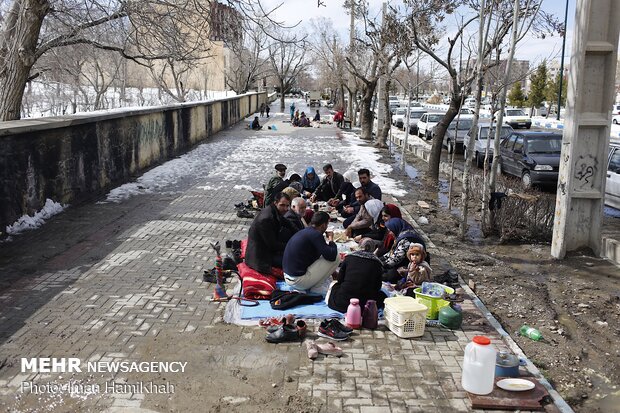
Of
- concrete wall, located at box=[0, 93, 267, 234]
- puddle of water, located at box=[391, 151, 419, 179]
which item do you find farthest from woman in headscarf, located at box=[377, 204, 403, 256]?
puddle of water, located at box=[391, 151, 419, 179]

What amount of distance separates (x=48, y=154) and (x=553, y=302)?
9.14m

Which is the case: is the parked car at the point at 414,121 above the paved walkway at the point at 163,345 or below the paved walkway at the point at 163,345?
above

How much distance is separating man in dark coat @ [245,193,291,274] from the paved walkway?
74 cm

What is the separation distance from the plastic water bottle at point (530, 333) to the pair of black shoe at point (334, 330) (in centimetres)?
204

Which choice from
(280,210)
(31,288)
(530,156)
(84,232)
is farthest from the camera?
(530,156)

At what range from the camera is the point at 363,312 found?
19.4ft

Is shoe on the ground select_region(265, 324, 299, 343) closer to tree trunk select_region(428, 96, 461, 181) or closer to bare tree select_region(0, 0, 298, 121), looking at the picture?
bare tree select_region(0, 0, 298, 121)

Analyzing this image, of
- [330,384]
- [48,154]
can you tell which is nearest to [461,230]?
[330,384]

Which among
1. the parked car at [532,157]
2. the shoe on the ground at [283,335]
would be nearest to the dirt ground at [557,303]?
the shoe on the ground at [283,335]

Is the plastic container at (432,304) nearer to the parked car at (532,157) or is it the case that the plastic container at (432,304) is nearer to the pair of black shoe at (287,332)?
the pair of black shoe at (287,332)

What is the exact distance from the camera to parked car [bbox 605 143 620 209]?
40.8ft

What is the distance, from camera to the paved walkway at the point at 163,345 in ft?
14.8

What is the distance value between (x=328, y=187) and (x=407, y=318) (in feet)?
22.9

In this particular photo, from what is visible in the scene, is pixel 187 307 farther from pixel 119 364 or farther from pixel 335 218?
pixel 335 218
